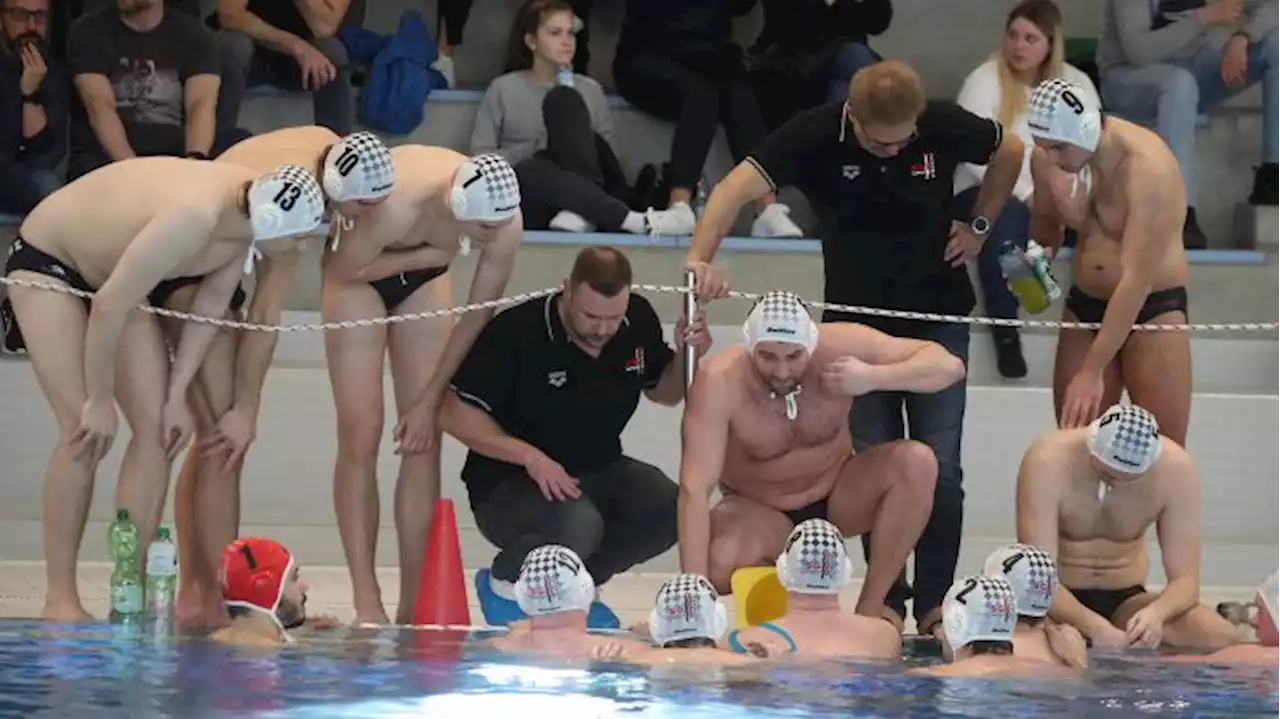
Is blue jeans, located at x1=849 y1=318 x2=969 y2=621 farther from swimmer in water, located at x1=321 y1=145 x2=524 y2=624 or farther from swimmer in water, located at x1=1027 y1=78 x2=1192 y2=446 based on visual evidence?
swimmer in water, located at x1=321 y1=145 x2=524 y2=624

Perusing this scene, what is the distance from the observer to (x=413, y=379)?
659 centimetres

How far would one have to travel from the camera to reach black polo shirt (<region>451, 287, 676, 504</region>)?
648 centimetres

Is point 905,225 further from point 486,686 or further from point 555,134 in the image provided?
point 555,134

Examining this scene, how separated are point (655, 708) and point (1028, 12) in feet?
14.7

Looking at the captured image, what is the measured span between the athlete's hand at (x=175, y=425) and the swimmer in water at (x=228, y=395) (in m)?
0.13

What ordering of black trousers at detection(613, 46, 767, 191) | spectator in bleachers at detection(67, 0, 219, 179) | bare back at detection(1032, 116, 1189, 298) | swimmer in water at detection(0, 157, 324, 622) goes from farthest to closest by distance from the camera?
black trousers at detection(613, 46, 767, 191)
spectator in bleachers at detection(67, 0, 219, 179)
bare back at detection(1032, 116, 1189, 298)
swimmer in water at detection(0, 157, 324, 622)

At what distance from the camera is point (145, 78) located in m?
8.62

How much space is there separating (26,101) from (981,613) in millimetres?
4825

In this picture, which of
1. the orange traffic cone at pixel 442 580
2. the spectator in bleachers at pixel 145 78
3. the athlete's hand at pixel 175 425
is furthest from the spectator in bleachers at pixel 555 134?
the athlete's hand at pixel 175 425

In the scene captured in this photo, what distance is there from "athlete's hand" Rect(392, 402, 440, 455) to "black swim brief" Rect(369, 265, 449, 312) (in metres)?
0.31

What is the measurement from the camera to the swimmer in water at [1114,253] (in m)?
6.33

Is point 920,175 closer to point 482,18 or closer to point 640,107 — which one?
point 640,107

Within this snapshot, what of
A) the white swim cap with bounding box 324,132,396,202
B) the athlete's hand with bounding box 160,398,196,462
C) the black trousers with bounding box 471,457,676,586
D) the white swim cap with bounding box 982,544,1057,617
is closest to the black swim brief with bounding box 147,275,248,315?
the athlete's hand with bounding box 160,398,196,462

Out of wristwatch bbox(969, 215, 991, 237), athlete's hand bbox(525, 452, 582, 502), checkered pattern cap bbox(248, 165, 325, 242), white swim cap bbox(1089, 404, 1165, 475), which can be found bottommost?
athlete's hand bbox(525, 452, 582, 502)
